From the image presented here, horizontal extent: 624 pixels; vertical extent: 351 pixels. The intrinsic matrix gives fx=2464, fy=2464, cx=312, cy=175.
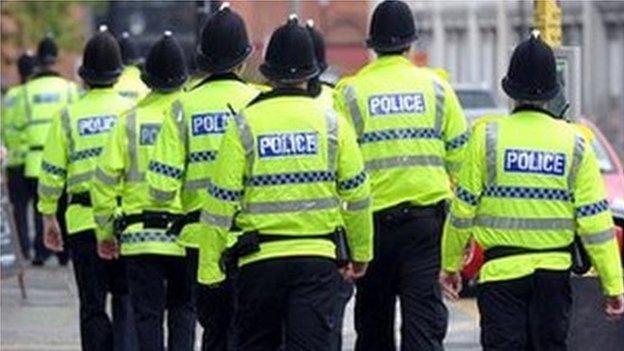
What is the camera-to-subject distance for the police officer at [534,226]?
11.7 meters

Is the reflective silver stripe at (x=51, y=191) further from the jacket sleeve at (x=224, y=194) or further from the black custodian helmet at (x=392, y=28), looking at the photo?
the jacket sleeve at (x=224, y=194)

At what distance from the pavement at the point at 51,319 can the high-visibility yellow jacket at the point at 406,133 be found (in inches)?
139

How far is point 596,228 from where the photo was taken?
38.3 ft

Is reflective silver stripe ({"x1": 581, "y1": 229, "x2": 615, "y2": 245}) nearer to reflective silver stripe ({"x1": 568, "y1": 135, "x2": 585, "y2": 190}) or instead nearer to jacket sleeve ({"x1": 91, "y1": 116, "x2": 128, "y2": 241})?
reflective silver stripe ({"x1": 568, "y1": 135, "x2": 585, "y2": 190})

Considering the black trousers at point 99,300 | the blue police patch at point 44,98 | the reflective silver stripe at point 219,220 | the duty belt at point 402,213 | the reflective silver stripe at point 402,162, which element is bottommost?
the blue police patch at point 44,98

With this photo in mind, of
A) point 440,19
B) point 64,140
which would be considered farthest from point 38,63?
point 440,19

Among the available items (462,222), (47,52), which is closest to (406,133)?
(462,222)

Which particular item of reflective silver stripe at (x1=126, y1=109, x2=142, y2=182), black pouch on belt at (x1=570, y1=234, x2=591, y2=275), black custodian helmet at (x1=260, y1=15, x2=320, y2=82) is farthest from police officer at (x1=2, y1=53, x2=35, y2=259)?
black pouch on belt at (x1=570, y1=234, x2=591, y2=275)

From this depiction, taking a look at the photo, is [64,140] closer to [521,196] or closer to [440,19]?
[521,196]

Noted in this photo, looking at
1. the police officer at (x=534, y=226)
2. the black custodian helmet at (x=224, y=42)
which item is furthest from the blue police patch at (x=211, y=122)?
the police officer at (x=534, y=226)

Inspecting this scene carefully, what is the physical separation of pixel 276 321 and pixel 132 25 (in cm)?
2627

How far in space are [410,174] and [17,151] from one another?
41.1 feet

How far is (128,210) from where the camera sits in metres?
14.1

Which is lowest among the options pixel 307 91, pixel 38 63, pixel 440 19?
pixel 440 19
